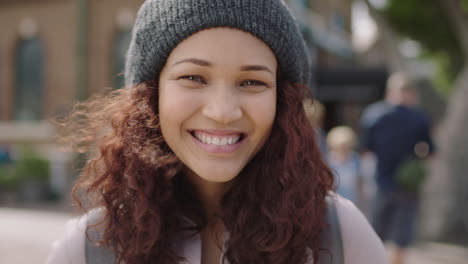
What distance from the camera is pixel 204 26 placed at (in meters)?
1.24

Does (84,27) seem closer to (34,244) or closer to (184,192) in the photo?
(34,244)

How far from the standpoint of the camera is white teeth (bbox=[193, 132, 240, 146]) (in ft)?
4.21

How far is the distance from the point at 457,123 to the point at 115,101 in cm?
460

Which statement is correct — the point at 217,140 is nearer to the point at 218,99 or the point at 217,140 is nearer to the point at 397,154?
the point at 218,99

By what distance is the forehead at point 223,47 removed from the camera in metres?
1.23

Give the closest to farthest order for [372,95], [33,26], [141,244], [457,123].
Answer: [141,244] → [457,123] → [33,26] → [372,95]

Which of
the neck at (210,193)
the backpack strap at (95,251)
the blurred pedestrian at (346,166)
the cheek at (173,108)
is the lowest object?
the blurred pedestrian at (346,166)

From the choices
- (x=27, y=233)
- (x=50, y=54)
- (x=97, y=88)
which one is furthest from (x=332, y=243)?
(x=50, y=54)

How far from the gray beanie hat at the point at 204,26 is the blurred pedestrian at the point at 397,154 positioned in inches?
119

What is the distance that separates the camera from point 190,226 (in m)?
1.39

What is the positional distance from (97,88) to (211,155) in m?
9.89

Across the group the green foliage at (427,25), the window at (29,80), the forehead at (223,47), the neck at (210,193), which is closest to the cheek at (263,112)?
the forehead at (223,47)

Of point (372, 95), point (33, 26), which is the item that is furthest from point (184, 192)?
point (372, 95)

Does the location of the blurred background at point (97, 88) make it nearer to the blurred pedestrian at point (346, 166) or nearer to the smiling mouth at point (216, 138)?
the blurred pedestrian at point (346, 166)
